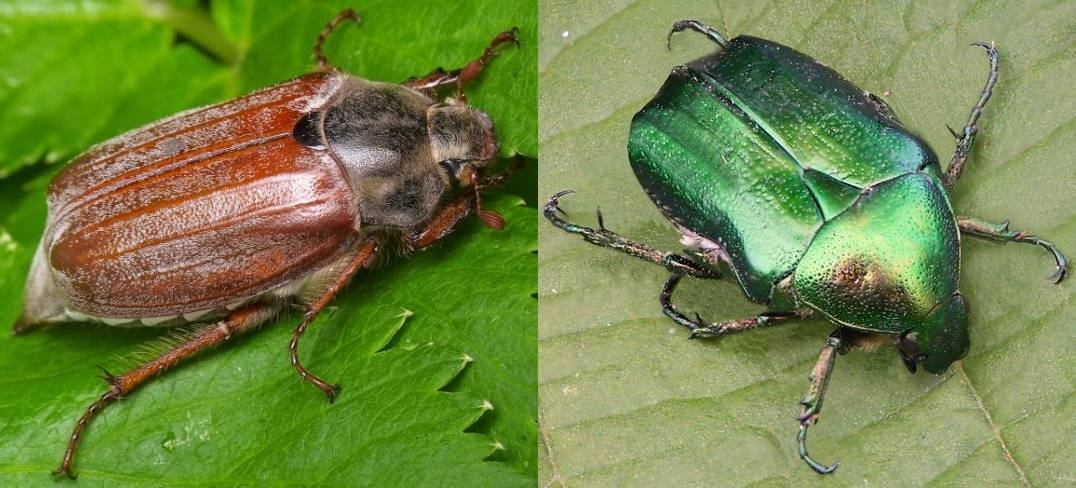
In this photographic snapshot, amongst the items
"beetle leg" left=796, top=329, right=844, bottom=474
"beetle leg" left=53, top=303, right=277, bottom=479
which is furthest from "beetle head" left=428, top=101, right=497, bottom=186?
"beetle leg" left=796, top=329, right=844, bottom=474

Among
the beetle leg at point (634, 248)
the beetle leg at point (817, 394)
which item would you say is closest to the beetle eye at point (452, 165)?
the beetle leg at point (634, 248)

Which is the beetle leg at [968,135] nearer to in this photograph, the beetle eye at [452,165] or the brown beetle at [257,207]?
the brown beetle at [257,207]

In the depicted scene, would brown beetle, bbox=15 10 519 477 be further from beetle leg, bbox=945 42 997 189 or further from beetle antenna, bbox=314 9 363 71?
beetle leg, bbox=945 42 997 189

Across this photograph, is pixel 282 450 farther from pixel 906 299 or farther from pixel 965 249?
pixel 965 249

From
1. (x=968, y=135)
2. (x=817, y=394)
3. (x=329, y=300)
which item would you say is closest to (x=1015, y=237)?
(x=968, y=135)

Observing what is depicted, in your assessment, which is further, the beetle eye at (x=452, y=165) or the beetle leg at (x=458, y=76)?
the beetle eye at (x=452, y=165)

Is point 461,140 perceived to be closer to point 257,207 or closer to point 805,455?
point 257,207
